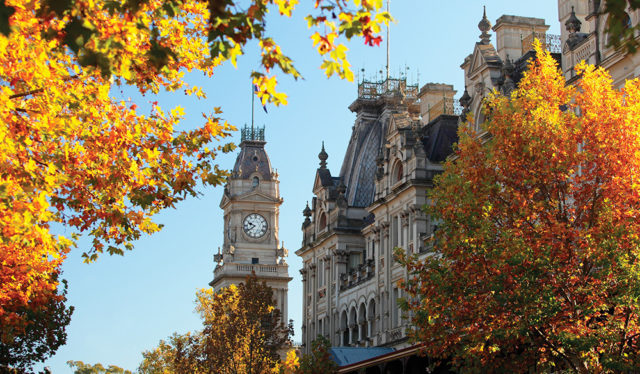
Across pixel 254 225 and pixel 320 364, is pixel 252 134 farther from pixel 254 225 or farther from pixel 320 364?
pixel 320 364

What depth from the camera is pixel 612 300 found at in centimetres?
2700

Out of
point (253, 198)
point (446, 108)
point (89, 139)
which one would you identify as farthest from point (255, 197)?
point (89, 139)

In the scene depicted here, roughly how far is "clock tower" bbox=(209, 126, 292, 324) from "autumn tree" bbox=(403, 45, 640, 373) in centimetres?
8707

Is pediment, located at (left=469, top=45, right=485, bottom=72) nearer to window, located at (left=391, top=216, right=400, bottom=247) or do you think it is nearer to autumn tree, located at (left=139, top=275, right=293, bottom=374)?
window, located at (left=391, top=216, right=400, bottom=247)

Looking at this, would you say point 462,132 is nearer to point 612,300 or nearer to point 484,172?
point 484,172

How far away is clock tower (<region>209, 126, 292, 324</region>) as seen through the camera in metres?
118

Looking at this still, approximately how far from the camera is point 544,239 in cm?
2775

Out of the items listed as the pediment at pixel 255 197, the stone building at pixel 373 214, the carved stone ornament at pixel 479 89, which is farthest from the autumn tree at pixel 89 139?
the pediment at pixel 255 197

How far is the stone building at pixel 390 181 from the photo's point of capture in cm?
4707

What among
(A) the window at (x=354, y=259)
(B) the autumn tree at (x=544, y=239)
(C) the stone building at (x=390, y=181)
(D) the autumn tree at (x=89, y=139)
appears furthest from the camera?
(A) the window at (x=354, y=259)

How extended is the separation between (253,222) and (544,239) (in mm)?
92388

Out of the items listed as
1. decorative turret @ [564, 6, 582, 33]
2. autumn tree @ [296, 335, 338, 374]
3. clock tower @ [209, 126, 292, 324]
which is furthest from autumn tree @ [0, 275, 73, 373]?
clock tower @ [209, 126, 292, 324]

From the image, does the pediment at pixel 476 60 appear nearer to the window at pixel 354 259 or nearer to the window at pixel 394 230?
the window at pixel 394 230

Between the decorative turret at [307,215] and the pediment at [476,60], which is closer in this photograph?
the pediment at [476,60]
